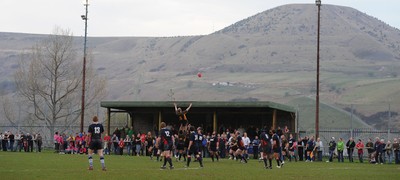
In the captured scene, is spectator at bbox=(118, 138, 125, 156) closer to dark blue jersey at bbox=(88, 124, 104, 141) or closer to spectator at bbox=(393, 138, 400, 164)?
spectator at bbox=(393, 138, 400, 164)

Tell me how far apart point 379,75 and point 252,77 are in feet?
88.1

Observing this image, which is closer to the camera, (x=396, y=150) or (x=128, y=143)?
(x=396, y=150)

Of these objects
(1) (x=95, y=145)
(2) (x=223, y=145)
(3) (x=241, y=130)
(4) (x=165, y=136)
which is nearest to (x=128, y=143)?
(3) (x=241, y=130)

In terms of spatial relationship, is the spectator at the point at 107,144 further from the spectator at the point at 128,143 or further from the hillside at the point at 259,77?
the hillside at the point at 259,77

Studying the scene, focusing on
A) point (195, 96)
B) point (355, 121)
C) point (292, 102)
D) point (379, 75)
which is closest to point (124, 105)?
point (355, 121)

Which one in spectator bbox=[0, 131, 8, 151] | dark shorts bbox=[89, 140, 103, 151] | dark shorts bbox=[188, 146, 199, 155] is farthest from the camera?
spectator bbox=[0, 131, 8, 151]

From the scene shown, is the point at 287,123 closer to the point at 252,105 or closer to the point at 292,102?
the point at 252,105

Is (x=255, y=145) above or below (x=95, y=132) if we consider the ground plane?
below

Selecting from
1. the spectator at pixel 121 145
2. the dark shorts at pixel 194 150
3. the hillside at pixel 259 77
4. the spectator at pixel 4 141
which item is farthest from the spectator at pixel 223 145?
the hillside at pixel 259 77

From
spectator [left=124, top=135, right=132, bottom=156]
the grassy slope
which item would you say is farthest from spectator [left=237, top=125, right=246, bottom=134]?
the grassy slope

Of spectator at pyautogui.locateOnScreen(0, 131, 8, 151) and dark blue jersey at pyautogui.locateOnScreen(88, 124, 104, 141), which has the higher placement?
dark blue jersey at pyautogui.locateOnScreen(88, 124, 104, 141)

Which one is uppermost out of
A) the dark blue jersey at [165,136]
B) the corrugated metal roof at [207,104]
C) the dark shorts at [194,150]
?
the corrugated metal roof at [207,104]

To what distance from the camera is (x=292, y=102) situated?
116812 mm

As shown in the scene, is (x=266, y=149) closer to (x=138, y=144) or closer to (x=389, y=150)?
(x=389, y=150)
